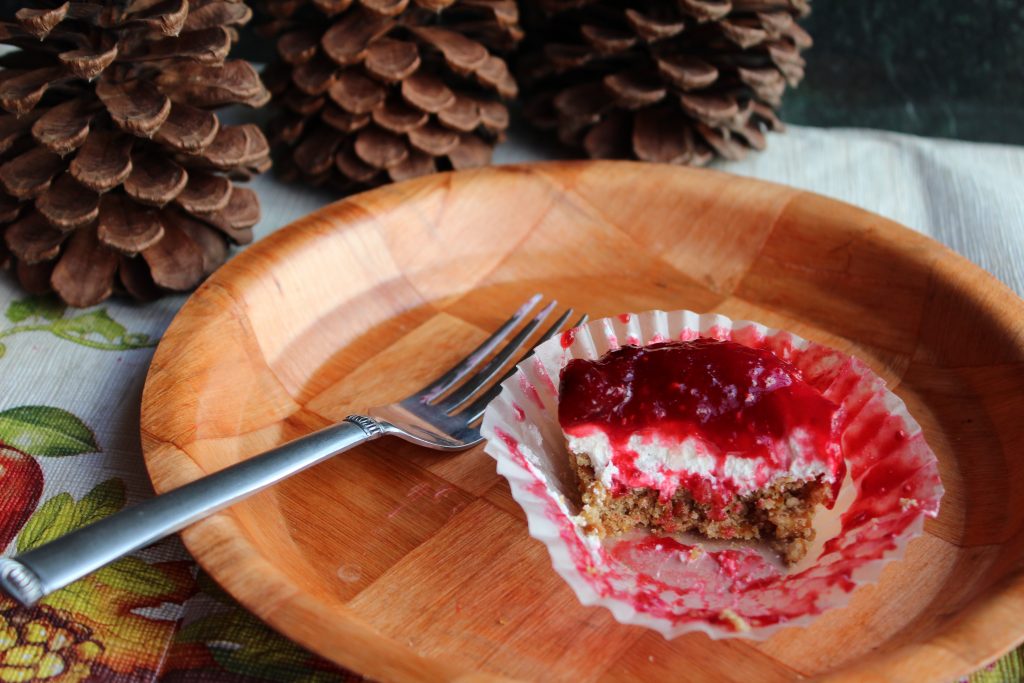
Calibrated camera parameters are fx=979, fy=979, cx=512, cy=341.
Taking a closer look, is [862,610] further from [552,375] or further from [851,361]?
[552,375]

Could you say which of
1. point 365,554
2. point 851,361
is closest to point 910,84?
point 851,361

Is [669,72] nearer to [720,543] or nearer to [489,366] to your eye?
[489,366]

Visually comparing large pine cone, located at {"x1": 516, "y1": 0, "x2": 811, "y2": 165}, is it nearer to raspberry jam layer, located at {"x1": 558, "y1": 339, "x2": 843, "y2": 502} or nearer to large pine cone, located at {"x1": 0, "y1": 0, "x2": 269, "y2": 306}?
large pine cone, located at {"x1": 0, "y1": 0, "x2": 269, "y2": 306}

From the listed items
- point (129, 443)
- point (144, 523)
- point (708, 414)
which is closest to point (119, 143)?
point (129, 443)

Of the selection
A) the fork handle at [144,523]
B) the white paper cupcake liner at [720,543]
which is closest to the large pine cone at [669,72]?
the white paper cupcake liner at [720,543]

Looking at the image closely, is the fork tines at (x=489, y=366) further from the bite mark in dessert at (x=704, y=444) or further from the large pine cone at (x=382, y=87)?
the large pine cone at (x=382, y=87)

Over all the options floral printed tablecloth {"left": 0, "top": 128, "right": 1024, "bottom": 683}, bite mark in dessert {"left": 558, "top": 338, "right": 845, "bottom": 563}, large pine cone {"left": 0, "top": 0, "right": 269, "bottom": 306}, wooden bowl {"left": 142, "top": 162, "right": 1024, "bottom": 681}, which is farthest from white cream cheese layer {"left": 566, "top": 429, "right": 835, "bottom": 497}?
large pine cone {"left": 0, "top": 0, "right": 269, "bottom": 306}
